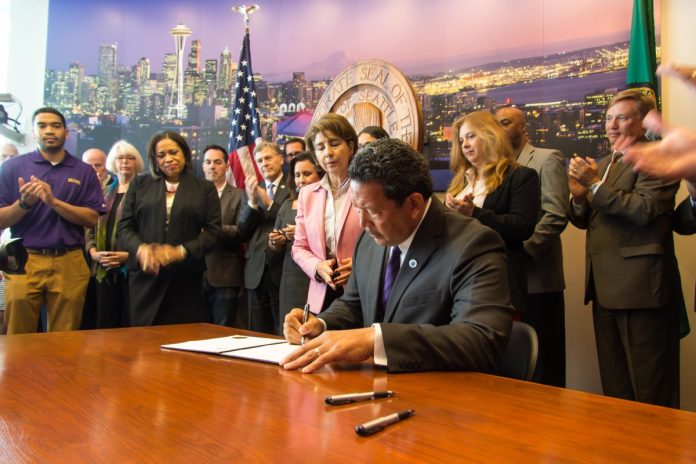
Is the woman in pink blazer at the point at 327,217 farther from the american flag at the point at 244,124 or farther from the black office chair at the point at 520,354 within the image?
the american flag at the point at 244,124

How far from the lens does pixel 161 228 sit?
139 inches

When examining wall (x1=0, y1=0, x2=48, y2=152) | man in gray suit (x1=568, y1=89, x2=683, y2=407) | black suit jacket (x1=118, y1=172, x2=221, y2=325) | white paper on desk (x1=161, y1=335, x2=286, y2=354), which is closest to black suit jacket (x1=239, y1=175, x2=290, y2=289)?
black suit jacket (x1=118, y1=172, x2=221, y2=325)

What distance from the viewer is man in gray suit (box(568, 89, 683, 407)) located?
2848 mm

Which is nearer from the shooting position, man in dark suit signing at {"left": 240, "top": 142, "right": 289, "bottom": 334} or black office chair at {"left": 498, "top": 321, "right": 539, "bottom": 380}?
black office chair at {"left": 498, "top": 321, "right": 539, "bottom": 380}

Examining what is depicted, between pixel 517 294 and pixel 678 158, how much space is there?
5.07 ft

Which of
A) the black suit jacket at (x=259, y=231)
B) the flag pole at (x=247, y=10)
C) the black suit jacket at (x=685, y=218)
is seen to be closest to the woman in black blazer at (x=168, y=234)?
the black suit jacket at (x=259, y=231)

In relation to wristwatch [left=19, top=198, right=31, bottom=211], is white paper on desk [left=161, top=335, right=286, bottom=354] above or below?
below

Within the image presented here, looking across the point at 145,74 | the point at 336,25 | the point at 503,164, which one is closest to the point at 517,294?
the point at 503,164

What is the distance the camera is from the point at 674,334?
2922mm

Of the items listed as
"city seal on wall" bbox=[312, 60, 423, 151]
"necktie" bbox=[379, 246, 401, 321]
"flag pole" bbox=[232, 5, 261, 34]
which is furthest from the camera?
"flag pole" bbox=[232, 5, 261, 34]

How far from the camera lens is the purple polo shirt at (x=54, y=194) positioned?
143 inches

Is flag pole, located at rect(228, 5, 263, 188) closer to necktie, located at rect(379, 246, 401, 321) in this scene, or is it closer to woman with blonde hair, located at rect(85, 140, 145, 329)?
woman with blonde hair, located at rect(85, 140, 145, 329)

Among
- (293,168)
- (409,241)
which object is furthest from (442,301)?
(293,168)

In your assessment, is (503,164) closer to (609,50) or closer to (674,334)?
(674,334)
